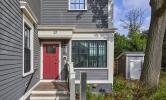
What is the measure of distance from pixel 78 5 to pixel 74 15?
26.1 inches

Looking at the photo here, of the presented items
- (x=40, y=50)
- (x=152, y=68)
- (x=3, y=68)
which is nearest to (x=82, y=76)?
(x=3, y=68)

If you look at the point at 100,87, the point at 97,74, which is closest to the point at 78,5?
the point at 97,74

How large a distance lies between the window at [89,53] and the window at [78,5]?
1.96 metres

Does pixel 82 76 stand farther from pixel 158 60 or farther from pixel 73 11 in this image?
pixel 73 11

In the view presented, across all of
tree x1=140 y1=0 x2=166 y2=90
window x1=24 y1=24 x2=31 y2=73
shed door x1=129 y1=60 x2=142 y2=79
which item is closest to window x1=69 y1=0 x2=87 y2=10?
tree x1=140 y1=0 x2=166 y2=90

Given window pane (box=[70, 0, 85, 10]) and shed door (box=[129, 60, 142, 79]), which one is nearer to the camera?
window pane (box=[70, 0, 85, 10])

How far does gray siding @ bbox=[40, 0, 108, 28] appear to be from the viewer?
18.6 meters

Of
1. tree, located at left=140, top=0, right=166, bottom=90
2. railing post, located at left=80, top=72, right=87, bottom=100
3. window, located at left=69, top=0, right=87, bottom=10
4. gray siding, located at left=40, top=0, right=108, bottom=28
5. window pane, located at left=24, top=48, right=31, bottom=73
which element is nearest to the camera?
railing post, located at left=80, top=72, right=87, bottom=100

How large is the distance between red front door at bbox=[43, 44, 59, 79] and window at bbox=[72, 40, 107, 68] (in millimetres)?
1030

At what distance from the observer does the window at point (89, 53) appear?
60.0 ft

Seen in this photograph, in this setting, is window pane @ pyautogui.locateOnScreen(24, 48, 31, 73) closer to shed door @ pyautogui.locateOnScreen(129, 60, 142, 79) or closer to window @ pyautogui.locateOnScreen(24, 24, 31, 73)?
window @ pyautogui.locateOnScreen(24, 24, 31, 73)

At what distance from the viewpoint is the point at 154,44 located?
15.0 metres

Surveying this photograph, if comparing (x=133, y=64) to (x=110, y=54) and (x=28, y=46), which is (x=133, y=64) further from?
(x=28, y=46)

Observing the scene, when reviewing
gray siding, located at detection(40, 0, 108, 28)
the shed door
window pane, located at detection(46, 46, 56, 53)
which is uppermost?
gray siding, located at detection(40, 0, 108, 28)
